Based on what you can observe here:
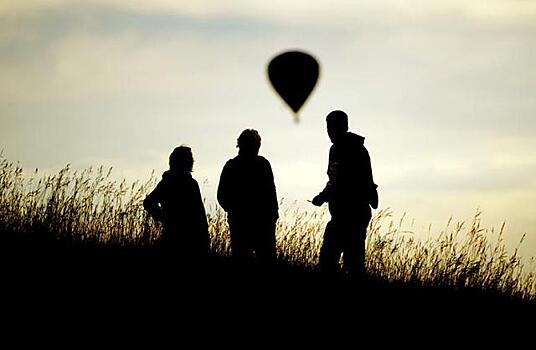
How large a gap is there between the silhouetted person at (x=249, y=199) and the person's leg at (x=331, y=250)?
526mm

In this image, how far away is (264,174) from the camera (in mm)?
7844

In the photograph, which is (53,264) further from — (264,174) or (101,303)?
(264,174)

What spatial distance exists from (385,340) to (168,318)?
1764 mm

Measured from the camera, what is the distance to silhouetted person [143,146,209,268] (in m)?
7.48

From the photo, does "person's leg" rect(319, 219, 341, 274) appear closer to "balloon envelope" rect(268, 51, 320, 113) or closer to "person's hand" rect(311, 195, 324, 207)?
"person's hand" rect(311, 195, 324, 207)


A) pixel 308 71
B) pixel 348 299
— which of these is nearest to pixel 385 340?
pixel 348 299

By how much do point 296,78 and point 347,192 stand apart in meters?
2.83

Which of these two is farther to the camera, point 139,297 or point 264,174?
point 264,174

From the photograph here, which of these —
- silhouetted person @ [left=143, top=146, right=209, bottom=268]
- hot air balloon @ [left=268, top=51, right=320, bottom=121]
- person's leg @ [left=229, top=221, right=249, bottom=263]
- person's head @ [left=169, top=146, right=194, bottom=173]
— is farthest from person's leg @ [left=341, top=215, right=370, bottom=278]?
hot air balloon @ [left=268, top=51, right=320, bottom=121]

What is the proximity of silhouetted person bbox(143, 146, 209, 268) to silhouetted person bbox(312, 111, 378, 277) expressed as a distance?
3.95ft

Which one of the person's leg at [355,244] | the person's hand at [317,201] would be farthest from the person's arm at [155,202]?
the person's leg at [355,244]

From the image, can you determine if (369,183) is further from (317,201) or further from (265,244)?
(265,244)

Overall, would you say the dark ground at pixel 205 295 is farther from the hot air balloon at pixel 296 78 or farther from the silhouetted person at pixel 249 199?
the hot air balloon at pixel 296 78

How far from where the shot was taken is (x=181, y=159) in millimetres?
7438
